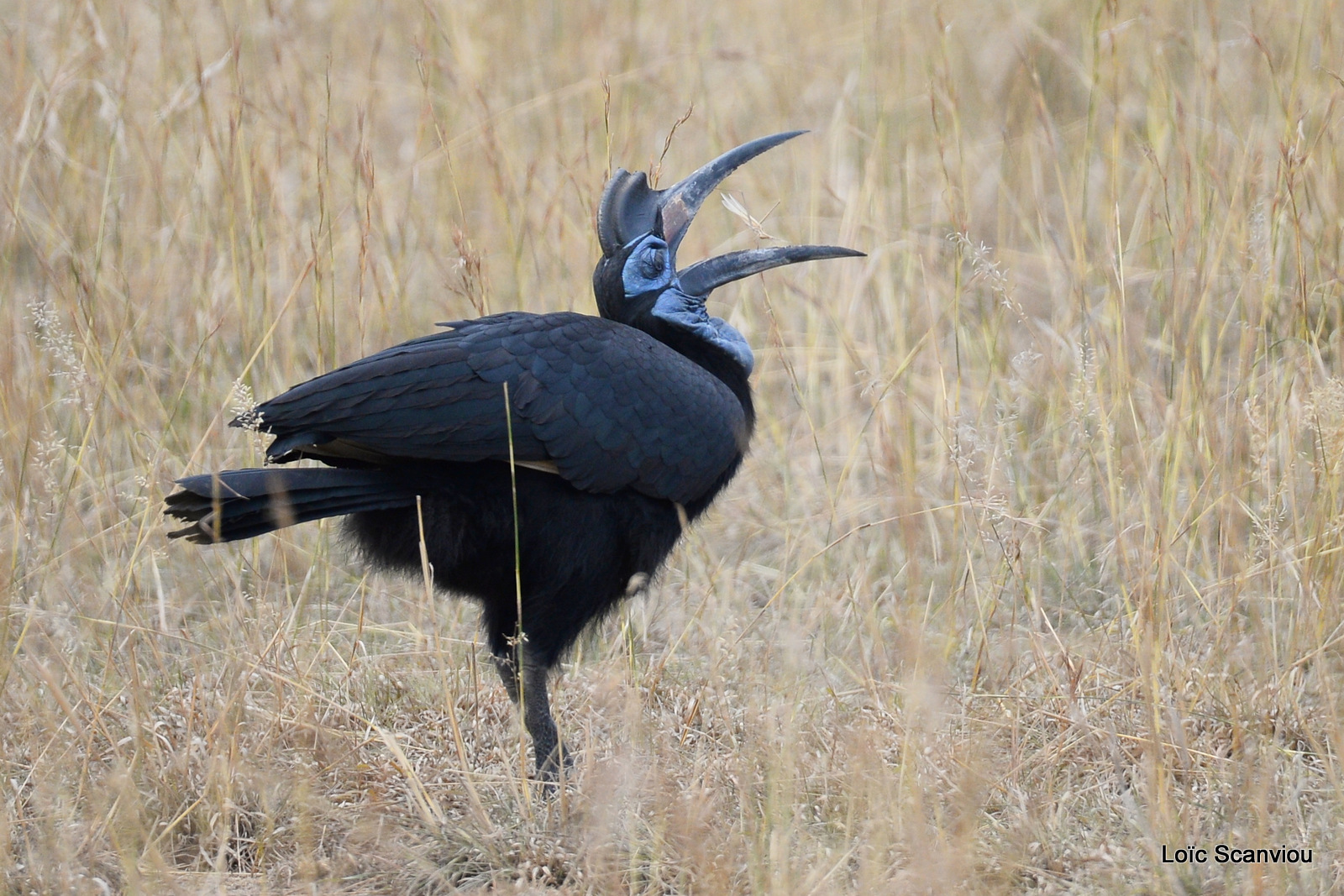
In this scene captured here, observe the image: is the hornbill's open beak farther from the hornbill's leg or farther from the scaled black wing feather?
the hornbill's leg

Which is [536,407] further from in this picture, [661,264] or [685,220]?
[685,220]

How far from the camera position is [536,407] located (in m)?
2.38

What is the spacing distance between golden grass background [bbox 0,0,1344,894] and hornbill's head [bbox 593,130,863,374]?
145 millimetres

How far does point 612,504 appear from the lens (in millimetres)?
2500

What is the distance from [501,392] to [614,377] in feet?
0.77

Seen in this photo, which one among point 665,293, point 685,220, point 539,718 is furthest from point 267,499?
point 685,220

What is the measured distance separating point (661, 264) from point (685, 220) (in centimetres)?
16

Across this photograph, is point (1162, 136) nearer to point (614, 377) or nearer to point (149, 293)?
point (614, 377)

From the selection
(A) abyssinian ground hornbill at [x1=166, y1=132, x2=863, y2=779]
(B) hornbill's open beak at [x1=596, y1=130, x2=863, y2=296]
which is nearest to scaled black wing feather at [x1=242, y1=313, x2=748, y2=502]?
(A) abyssinian ground hornbill at [x1=166, y1=132, x2=863, y2=779]

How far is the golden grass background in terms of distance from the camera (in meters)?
2.12

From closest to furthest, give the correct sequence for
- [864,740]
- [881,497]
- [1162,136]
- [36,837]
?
[864,740] → [36,837] → [881,497] → [1162,136]

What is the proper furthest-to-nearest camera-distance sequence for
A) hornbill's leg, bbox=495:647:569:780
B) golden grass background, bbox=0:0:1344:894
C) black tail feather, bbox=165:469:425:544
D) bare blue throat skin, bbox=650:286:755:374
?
bare blue throat skin, bbox=650:286:755:374
hornbill's leg, bbox=495:647:569:780
black tail feather, bbox=165:469:425:544
golden grass background, bbox=0:0:1344:894

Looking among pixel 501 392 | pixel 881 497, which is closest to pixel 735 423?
pixel 501 392

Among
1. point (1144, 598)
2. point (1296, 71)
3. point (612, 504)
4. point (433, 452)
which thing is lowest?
point (1144, 598)
